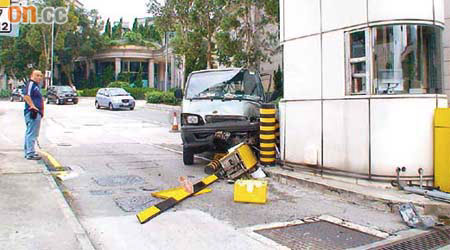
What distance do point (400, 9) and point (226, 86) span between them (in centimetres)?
425

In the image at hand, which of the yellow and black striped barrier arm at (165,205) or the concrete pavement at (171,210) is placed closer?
the concrete pavement at (171,210)

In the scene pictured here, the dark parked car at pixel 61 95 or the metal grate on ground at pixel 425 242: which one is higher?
the dark parked car at pixel 61 95

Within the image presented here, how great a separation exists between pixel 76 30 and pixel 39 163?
46807 mm

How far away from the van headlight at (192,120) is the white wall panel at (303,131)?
1.87 meters

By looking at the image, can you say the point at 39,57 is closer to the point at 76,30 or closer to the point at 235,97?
the point at 76,30

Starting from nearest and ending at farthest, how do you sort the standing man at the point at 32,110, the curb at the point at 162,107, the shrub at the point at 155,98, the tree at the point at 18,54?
the standing man at the point at 32,110, the curb at the point at 162,107, the shrub at the point at 155,98, the tree at the point at 18,54

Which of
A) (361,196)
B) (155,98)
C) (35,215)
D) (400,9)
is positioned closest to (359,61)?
(400,9)

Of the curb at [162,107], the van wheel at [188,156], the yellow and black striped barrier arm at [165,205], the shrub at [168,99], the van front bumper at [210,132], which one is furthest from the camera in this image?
the shrub at [168,99]

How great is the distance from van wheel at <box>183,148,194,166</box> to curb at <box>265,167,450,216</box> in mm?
2307

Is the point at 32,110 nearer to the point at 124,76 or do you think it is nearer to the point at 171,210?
the point at 171,210

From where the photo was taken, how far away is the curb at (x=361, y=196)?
5.93 metres

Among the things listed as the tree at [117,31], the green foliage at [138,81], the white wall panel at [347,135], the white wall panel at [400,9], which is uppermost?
the tree at [117,31]

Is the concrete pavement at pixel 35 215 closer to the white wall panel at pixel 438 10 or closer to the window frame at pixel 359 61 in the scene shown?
the window frame at pixel 359 61

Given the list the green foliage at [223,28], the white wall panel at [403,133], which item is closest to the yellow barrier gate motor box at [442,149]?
the white wall panel at [403,133]
